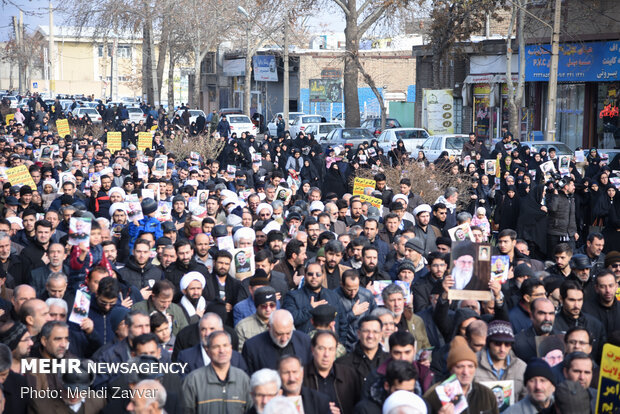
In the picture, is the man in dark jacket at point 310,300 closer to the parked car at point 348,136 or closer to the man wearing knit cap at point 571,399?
the man wearing knit cap at point 571,399

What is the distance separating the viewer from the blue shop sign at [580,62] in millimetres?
30625

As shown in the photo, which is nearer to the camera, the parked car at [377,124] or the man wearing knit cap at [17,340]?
the man wearing knit cap at [17,340]

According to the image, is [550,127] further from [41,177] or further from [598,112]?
[41,177]

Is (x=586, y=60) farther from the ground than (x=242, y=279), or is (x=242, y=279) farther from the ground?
(x=586, y=60)

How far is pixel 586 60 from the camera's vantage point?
32031 mm

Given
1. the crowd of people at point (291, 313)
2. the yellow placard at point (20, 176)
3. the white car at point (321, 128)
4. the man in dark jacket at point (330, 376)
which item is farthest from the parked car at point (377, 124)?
the man in dark jacket at point (330, 376)

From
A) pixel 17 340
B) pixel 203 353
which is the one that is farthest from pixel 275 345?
pixel 17 340

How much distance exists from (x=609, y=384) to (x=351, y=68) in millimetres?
30749

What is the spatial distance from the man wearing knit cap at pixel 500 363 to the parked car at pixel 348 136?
27983 mm

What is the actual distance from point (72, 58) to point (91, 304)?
96.8 metres

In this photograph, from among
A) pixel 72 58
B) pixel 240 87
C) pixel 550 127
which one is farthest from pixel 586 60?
pixel 72 58

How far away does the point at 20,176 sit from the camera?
15.1 meters

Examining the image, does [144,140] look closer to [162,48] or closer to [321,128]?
[321,128]

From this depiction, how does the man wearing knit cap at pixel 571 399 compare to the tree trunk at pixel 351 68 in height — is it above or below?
below
